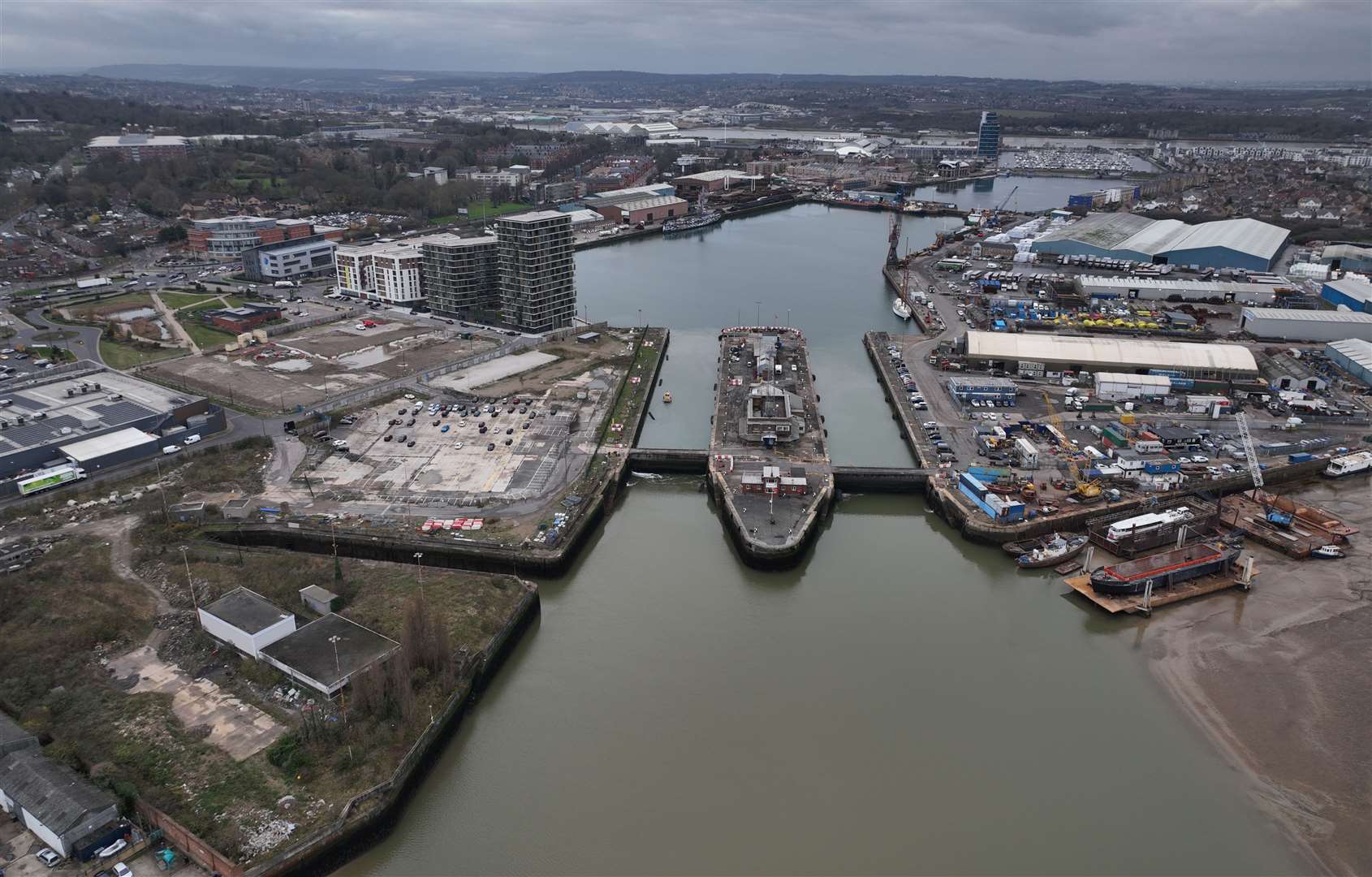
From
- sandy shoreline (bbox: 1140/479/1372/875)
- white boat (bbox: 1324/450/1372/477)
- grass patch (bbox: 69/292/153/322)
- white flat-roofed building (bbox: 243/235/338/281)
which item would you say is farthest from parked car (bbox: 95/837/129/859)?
white flat-roofed building (bbox: 243/235/338/281)

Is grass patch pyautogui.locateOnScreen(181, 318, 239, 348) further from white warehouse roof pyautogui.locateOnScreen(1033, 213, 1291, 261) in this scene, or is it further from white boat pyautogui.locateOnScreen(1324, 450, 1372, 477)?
white warehouse roof pyautogui.locateOnScreen(1033, 213, 1291, 261)

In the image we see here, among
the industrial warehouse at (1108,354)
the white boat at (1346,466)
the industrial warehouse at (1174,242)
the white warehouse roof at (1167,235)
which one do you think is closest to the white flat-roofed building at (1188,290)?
the industrial warehouse at (1174,242)

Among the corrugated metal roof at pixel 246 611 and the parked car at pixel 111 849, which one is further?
the corrugated metal roof at pixel 246 611

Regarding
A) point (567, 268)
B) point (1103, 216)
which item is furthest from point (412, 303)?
point (1103, 216)

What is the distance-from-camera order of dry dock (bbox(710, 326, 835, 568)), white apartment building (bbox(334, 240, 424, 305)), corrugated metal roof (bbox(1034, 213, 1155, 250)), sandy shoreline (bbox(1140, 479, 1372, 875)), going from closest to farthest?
sandy shoreline (bbox(1140, 479, 1372, 875))
dry dock (bbox(710, 326, 835, 568))
white apartment building (bbox(334, 240, 424, 305))
corrugated metal roof (bbox(1034, 213, 1155, 250))

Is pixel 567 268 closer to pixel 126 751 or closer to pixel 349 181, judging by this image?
pixel 126 751

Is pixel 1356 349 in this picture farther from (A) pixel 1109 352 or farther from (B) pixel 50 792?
(B) pixel 50 792

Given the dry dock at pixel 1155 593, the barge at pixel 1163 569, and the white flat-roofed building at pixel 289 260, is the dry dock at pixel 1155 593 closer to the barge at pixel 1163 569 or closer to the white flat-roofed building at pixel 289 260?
the barge at pixel 1163 569
